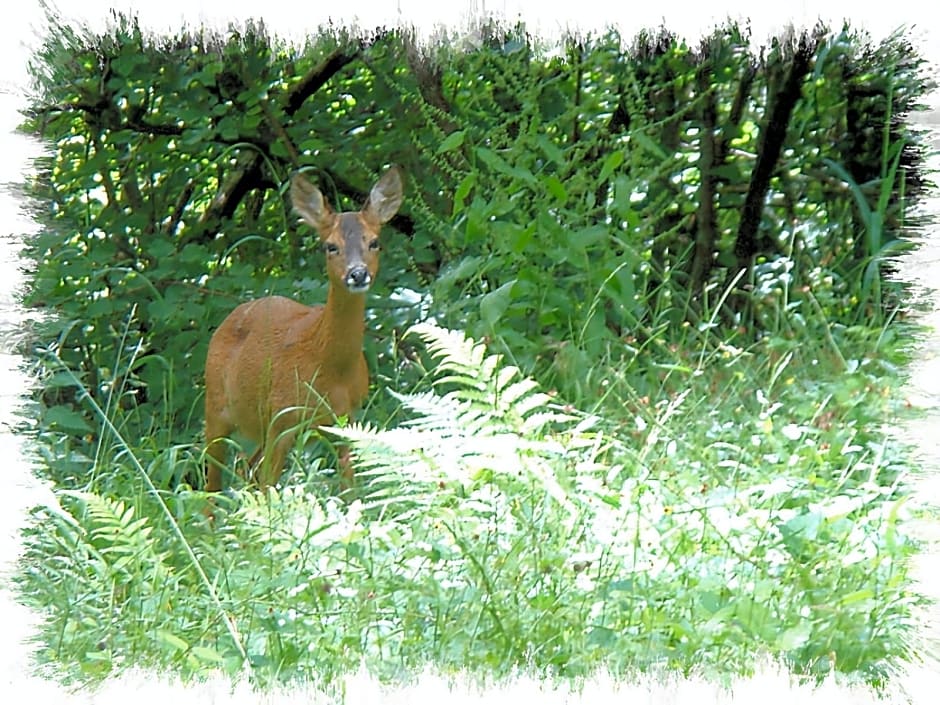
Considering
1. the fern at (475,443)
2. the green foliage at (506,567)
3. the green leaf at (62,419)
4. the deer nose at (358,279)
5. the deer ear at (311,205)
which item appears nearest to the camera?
the green foliage at (506,567)

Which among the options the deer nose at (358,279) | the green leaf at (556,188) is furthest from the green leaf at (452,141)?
the deer nose at (358,279)

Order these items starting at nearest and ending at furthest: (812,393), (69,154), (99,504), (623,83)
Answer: (99,504) → (812,393) → (623,83) → (69,154)

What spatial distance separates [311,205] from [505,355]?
587 mm

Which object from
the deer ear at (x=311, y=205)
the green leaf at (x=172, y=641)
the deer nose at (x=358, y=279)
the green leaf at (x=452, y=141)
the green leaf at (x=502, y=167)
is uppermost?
the green leaf at (x=452, y=141)

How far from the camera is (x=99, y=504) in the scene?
243cm

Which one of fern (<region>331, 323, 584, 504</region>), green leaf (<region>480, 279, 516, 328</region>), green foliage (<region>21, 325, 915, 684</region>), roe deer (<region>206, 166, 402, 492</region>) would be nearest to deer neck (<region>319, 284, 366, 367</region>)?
roe deer (<region>206, 166, 402, 492</region>)

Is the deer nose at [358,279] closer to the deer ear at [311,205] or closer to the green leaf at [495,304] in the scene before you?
the deer ear at [311,205]

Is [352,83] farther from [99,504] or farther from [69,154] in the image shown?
[99,504]

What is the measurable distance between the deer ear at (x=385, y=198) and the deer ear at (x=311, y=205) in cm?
9

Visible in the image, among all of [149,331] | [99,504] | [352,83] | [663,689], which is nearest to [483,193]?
[352,83]

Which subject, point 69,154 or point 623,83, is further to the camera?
point 69,154

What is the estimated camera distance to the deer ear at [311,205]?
11.5ft

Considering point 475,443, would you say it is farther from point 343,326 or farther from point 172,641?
point 343,326

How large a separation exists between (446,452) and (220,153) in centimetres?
186
